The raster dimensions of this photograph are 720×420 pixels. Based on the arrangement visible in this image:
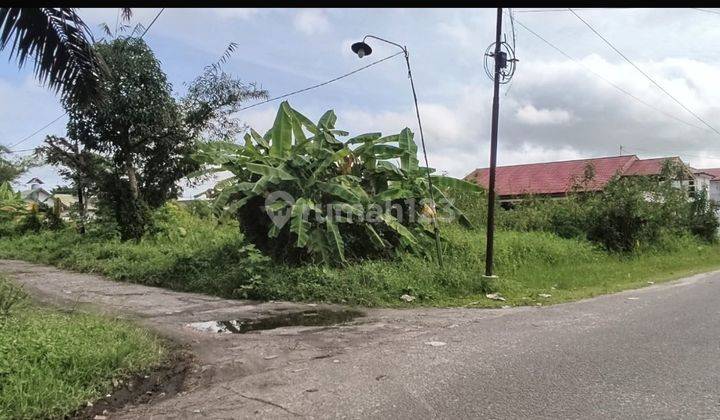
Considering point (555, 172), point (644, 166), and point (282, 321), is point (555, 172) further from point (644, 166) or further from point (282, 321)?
point (282, 321)

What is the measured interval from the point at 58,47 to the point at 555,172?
115 feet

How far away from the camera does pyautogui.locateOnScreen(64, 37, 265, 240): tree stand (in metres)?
14.9

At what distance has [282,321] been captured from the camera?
26.2 feet

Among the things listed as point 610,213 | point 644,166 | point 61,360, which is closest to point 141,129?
point 61,360

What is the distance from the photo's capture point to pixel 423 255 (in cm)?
1219

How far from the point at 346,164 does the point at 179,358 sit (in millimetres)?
7499

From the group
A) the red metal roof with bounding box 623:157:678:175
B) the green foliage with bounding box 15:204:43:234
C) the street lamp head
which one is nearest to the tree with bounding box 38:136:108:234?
the green foliage with bounding box 15:204:43:234

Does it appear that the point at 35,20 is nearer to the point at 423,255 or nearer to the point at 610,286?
the point at 423,255

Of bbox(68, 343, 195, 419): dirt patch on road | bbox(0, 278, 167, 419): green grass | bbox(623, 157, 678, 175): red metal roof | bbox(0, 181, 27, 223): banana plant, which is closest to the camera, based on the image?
bbox(0, 278, 167, 419): green grass

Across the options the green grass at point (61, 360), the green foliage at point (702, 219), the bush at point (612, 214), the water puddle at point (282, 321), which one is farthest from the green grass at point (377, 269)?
the green foliage at point (702, 219)

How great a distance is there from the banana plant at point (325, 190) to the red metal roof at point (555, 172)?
20755 mm

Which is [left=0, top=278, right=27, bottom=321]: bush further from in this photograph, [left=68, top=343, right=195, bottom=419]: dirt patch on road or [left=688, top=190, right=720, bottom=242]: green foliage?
[left=688, top=190, right=720, bottom=242]: green foliage

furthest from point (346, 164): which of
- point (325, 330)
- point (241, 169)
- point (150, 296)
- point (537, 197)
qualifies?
point (537, 197)

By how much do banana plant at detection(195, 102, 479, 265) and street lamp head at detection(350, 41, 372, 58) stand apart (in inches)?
83.6
